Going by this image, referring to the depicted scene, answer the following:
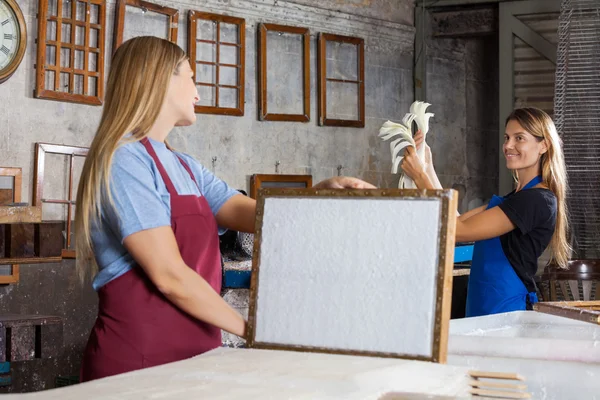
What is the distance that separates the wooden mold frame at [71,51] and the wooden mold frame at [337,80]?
268 cm

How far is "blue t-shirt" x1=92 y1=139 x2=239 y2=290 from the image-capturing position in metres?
1.90

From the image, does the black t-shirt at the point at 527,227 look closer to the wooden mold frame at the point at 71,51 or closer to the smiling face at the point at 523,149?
the smiling face at the point at 523,149

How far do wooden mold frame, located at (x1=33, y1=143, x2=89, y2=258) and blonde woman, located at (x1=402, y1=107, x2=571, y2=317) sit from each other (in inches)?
179

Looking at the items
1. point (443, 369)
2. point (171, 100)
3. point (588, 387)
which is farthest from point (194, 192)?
point (588, 387)

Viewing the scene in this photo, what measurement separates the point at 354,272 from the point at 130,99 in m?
0.70

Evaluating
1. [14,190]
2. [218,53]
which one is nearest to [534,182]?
[14,190]

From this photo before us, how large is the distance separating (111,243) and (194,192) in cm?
26

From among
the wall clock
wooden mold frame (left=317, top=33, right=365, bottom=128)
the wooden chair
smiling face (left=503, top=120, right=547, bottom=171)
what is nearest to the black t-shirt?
smiling face (left=503, top=120, right=547, bottom=171)

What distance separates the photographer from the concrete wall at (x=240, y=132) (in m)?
7.06

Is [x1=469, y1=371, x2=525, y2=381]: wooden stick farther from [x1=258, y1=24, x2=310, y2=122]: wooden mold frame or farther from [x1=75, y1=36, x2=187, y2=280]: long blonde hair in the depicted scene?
[x1=258, y1=24, x2=310, y2=122]: wooden mold frame

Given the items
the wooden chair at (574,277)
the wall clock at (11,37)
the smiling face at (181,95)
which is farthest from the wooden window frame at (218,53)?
the smiling face at (181,95)

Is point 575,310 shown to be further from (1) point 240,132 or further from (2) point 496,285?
(1) point 240,132

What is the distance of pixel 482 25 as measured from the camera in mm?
10156

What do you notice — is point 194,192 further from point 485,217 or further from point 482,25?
point 482,25
